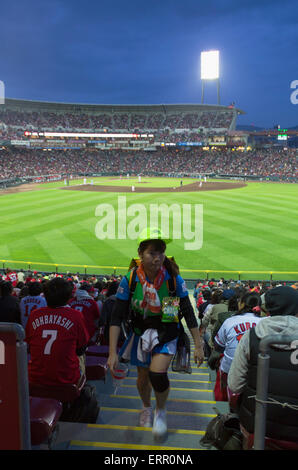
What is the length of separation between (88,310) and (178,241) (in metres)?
18.8

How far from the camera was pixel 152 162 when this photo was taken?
331 ft

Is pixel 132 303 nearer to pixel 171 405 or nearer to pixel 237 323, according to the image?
pixel 237 323

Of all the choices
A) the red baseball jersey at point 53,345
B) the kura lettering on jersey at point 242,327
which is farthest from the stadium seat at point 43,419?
the kura lettering on jersey at point 242,327

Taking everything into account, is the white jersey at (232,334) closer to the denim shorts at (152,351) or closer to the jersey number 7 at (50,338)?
the denim shorts at (152,351)

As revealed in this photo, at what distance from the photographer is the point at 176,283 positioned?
13.6 ft

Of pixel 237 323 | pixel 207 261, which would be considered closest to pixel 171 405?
pixel 237 323

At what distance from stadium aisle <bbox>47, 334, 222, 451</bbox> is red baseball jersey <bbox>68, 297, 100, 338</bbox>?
0.93 m

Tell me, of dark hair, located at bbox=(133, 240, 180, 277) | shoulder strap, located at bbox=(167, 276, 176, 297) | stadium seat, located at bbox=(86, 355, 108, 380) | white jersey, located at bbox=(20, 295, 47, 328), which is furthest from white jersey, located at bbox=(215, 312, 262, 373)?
white jersey, located at bbox=(20, 295, 47, 328)

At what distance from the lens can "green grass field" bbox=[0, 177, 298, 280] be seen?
1983cm

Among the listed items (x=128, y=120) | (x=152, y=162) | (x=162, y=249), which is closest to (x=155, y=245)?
(x=162, y=249)

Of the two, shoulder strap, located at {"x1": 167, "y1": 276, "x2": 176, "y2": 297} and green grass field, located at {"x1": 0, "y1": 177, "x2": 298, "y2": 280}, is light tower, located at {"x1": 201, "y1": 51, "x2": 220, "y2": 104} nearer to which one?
green grass field, located at {"x1": 0, "y1": 177, "x2": 298, "y2": 280}

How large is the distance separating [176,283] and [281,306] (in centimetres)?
134

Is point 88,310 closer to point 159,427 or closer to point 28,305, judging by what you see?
point 28,305

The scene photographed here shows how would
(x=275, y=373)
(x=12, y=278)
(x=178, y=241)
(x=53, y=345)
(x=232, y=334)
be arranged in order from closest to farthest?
(x=275, y=373) < (x=53, y=345) < (x=232, y=334) < (x=12, y=278) < (x=178, y=241)
